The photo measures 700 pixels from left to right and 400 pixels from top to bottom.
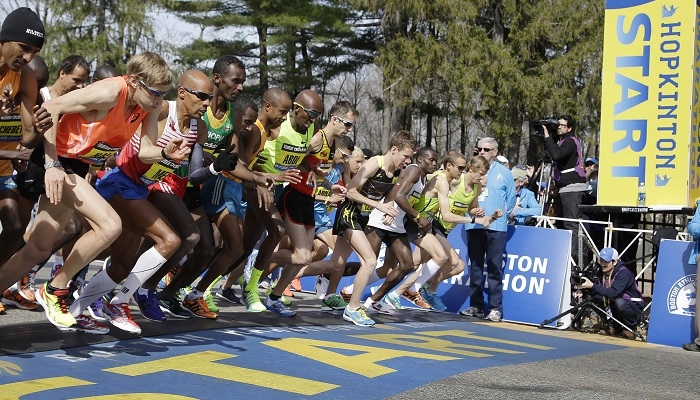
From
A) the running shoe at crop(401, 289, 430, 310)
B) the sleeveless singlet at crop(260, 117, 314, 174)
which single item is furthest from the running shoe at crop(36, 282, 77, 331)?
the running shoe at crop(401, 289, 430, 310)

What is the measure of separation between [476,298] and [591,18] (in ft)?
59.0

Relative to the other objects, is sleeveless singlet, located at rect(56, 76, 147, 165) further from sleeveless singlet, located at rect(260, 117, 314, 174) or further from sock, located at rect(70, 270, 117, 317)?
sleeveless singlet, located at rect(260, 117, 314, 174)

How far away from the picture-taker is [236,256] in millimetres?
9273

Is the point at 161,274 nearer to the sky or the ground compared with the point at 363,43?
nearer to the ground

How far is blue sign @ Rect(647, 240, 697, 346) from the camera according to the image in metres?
10.8

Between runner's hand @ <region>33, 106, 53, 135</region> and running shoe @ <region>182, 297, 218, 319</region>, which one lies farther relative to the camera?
running shoe @ <region>182, 297, 218, 319</region>

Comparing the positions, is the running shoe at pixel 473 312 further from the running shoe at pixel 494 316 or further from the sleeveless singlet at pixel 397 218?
the sleeveless singlet at pixel 397 218

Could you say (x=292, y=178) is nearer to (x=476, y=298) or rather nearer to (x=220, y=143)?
(x=220, y=143)

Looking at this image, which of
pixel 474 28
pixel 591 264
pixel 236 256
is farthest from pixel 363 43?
pixel 236 256

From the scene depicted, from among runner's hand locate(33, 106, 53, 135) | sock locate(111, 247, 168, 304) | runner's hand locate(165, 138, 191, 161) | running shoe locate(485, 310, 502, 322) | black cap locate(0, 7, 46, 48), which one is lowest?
running shoe locate(485, 310, 502, 322)

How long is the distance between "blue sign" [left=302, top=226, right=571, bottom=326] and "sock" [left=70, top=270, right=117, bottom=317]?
6611mm

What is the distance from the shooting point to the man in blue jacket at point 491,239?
488 inches

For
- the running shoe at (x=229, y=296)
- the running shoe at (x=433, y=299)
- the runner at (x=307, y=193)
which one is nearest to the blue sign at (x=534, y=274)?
the running shoe at (x=433, y=299)

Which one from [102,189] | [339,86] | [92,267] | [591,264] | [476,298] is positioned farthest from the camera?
[339,86]
